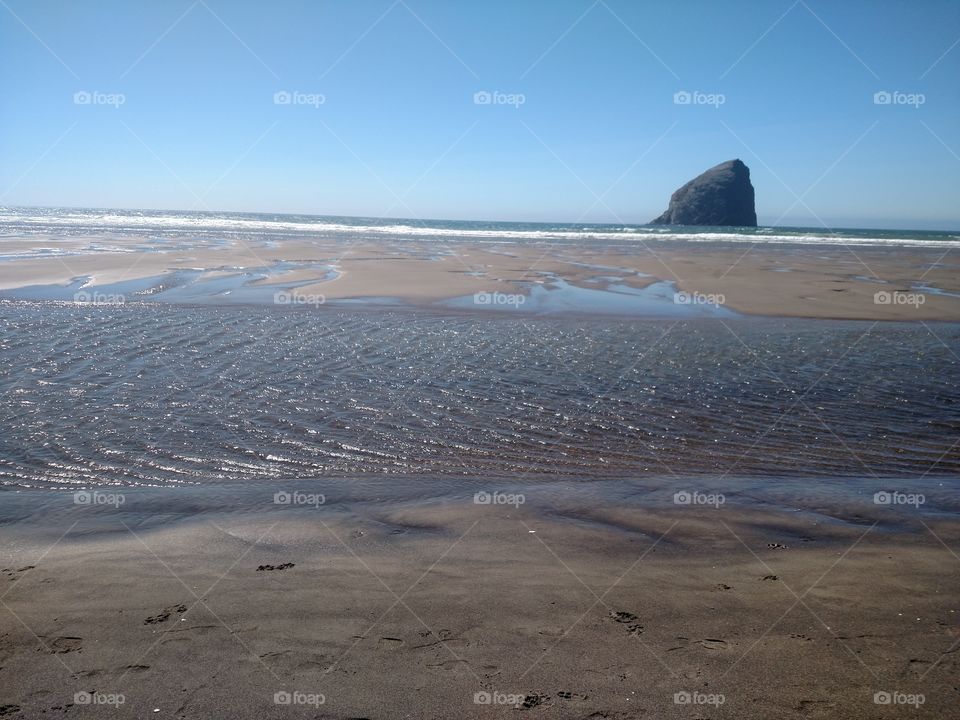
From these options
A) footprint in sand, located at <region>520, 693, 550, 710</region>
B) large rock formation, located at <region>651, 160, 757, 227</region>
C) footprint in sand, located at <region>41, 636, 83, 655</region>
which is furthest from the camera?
large rock formation, located at <region>651, 160, 757, 227</region>

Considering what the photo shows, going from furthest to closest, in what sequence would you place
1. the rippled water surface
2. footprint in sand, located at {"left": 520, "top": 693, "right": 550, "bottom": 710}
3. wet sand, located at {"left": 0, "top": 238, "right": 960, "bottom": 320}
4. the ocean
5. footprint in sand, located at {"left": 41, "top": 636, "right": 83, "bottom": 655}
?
the ocean < wet sand, located at {"left": 0, "top": 238, "right": 960, "bottom": 320} < the rippled water surface < footprint in sand, located at {"left": 41, "top": 636, "right": 83, "bottom": 655} < footprint in sand, located at {"left": 520, "top": 693, "right": 550, "bottom": 710}

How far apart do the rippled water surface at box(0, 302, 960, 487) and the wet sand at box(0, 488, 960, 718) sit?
1.26m

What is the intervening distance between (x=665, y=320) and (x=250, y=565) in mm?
12757

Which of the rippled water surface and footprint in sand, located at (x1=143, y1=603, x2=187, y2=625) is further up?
the rippled water surface

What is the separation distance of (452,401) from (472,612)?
507 cm

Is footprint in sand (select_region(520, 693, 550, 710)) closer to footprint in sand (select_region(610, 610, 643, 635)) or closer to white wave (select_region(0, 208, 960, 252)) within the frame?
footprint in sand (select_region(610, 610, 643, 635))

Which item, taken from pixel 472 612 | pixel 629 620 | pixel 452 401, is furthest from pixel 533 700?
pixel 452 401

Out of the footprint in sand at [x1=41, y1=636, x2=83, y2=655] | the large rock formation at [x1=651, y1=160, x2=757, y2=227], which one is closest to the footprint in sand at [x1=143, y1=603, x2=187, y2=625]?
the footprint in sand at [x1=41, y1=636, x2=83, y2=655]

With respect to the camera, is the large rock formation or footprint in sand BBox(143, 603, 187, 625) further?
the large rock formation

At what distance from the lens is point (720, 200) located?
4407 inches

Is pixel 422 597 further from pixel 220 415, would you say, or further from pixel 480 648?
pixel 220 415

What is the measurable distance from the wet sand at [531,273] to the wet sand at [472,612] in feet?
41.0

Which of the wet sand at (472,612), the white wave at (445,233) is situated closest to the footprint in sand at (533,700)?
the wet sand at (472,612)

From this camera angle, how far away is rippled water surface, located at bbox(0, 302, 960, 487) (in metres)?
7.12
